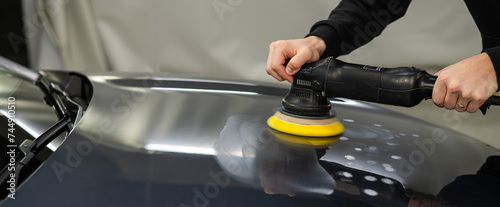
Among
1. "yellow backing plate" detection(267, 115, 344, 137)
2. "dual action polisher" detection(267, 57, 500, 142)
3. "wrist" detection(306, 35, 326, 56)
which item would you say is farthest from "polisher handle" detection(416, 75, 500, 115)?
"wrist" detection(306, 35, 326, 56)

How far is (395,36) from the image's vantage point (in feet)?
6.88

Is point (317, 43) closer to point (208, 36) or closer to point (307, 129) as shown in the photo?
point (307, 129)

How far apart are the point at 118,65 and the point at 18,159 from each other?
91.0 inches

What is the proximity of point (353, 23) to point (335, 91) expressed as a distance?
0.36 metres

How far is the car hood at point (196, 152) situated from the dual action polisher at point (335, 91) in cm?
5

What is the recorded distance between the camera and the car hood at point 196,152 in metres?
0.56

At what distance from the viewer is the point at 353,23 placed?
3.75 feet

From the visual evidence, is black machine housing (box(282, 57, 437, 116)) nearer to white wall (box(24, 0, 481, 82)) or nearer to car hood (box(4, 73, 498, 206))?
car hood (box(4, 73, 498, 206))

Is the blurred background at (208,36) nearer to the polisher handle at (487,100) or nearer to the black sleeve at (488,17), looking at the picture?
the black sleeve at (488,17)

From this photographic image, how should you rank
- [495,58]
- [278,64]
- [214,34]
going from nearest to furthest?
[495,58] < [278,64] < [214,34]

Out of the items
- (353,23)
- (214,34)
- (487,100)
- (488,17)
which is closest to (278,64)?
(353,23)

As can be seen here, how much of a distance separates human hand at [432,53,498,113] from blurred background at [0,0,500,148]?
4.12 ft

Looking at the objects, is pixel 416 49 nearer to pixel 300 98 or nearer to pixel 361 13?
pixel 361 13

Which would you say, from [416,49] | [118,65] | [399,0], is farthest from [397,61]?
[118,65]
